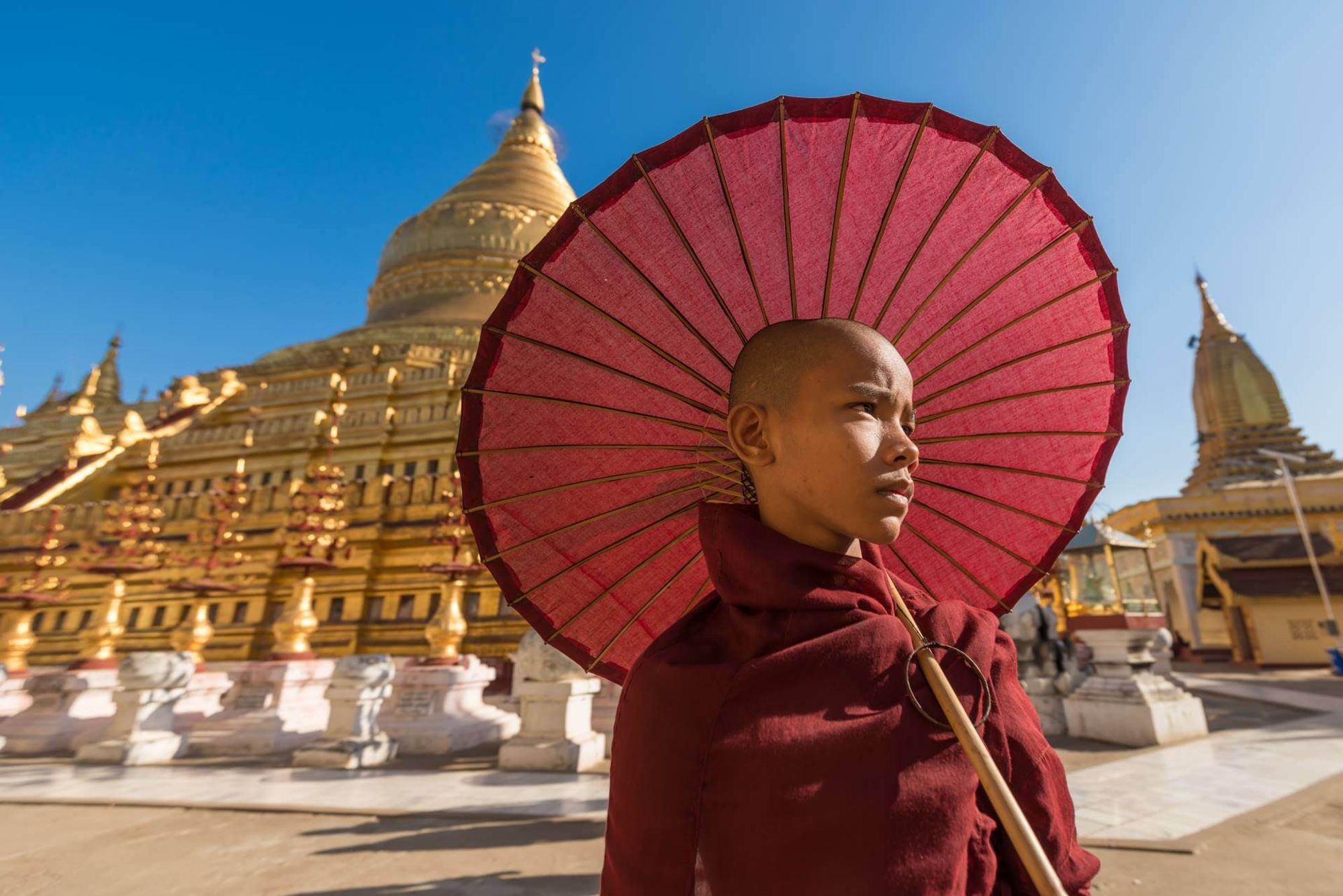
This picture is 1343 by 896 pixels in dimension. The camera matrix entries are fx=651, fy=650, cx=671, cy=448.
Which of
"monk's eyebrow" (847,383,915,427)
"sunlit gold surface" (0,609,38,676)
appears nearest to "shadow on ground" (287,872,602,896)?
"monk's eyebrow" (847,383,915,427)

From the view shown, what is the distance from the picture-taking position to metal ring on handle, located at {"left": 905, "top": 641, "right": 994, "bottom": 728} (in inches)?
43.4

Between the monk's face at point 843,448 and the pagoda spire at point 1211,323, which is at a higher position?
the pagoda spire at point 1211,323

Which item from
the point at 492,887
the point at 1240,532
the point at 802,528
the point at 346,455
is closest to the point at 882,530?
the point at 802,528

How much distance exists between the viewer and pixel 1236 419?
2853cm

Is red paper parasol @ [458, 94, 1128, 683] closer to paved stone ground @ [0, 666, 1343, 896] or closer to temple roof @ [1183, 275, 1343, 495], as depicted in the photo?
paved stone ground @ [0, 666, 1343, 896]

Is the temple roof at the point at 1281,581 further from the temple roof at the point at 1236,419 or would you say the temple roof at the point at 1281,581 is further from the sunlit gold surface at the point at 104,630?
the sunlit gold surface at the point at 104,630

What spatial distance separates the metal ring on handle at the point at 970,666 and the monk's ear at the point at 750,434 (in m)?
0.48

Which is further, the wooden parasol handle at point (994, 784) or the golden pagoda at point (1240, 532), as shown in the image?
the golden pagoda at point (1240, 532)

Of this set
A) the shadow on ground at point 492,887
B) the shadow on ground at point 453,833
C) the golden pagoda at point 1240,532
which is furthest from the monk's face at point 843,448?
the golden pagoda at point 1240,532

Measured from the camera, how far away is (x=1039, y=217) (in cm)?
171

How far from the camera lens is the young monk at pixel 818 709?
3.33 feet

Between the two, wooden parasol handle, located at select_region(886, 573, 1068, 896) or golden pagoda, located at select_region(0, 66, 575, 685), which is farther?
golden pagoda, located at select_region(0, 66, 575, 685)

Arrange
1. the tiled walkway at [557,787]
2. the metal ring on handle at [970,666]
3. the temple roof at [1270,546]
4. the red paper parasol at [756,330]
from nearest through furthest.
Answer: the metal ring on handle at [970,666] → the red paper parasol at [756,330] → the tiled walkway at [557,787] → the temple roof at [1270,546]

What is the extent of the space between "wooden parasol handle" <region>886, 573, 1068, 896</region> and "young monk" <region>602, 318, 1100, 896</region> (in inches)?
1.5
